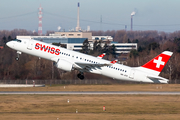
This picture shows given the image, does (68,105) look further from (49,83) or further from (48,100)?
(49,83)

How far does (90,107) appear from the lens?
40.5 metres

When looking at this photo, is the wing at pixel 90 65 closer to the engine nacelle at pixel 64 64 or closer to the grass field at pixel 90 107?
the engine nacelle at pixel 64 64

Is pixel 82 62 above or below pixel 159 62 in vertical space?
above

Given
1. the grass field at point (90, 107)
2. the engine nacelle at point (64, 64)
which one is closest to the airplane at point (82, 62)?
the engine nacelle at point (64, 64)

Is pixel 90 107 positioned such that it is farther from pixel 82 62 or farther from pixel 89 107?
pixel 82 62

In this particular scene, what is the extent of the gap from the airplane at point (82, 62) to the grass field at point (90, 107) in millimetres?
4255

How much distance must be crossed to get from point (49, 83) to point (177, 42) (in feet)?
297

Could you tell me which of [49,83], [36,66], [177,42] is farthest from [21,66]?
[177,42]

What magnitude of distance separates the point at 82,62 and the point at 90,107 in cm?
1109

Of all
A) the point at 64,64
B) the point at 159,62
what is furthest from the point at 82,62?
the point at 159,62

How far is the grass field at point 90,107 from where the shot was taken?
3550 cm

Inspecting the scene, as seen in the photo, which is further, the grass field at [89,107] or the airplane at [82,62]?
the airplane at [82,62]

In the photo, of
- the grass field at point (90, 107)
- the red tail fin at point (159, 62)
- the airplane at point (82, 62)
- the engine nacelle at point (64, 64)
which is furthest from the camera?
the red tail fin at point (159, 62)

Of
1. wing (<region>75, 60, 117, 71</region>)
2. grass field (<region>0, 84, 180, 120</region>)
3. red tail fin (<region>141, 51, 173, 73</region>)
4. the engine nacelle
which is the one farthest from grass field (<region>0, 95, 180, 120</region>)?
red tail fin (<region>141, 51, 173, 73</region>)
